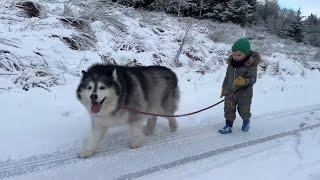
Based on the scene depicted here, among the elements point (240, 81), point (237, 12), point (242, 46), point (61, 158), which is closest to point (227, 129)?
point (240, 81)

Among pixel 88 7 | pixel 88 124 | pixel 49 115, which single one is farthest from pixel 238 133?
pixel 88 7

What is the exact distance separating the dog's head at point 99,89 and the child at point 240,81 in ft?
6.19

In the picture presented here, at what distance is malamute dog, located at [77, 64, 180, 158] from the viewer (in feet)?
14.9

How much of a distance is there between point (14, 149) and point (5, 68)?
2.92 m

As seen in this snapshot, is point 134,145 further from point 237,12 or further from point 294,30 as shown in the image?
point 294,30

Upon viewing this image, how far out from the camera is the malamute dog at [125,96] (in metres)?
4.54

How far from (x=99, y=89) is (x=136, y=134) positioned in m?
0.83

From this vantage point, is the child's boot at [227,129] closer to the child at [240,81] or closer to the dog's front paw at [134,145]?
→ the child at [240,81]

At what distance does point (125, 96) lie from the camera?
4859mm

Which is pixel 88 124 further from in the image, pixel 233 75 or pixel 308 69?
pixel 308 69

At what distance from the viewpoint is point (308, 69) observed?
15.0 meters

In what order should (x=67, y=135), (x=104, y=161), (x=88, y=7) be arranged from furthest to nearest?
1. (x=88, y=7)
2. (x=67, y=135)
3. (x=104, y=161)

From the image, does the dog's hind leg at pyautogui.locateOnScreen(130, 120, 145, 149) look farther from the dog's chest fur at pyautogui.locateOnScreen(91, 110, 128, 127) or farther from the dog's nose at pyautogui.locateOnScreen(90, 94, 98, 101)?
the dog's nose at pyautogui.locateOnScreen(90, 94, 98, 101)

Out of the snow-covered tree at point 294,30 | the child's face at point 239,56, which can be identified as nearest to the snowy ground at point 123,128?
the child's face at point 239,56
